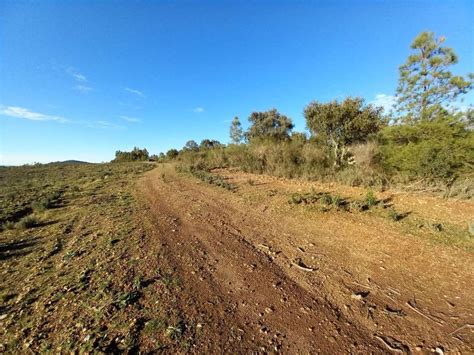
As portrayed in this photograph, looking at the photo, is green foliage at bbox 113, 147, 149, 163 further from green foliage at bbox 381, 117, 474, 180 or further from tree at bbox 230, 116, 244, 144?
green foliage at bbox 381, 117, 474, 180

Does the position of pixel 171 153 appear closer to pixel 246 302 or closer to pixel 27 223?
pixel 27 223

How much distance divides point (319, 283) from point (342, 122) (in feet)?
31.5

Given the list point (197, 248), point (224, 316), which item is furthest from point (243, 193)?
point (224, 316)

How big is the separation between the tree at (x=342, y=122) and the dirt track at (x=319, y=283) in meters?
5.69

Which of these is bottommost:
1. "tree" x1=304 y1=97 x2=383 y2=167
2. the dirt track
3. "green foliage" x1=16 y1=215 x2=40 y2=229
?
the dirt track

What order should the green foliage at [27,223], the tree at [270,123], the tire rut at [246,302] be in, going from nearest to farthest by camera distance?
the tire rut at [246,302] → the green foliage at [27,223] → the tree at [270,123]

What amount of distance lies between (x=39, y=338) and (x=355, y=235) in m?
5.09

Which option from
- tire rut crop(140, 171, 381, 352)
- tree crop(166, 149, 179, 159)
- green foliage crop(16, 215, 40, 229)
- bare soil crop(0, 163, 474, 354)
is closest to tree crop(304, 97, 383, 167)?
bare soil crop(0, 163, 474, 354)

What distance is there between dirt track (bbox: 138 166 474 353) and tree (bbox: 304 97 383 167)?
18.7 ft

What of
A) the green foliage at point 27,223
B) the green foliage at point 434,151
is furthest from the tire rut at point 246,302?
the green foliage at point 434,151

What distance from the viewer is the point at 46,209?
7.74 m

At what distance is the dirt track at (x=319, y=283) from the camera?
2.25 metres

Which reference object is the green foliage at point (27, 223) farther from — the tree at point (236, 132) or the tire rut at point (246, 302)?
the tree at point (236, 132)

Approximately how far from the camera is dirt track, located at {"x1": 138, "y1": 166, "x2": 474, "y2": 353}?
2252mm
